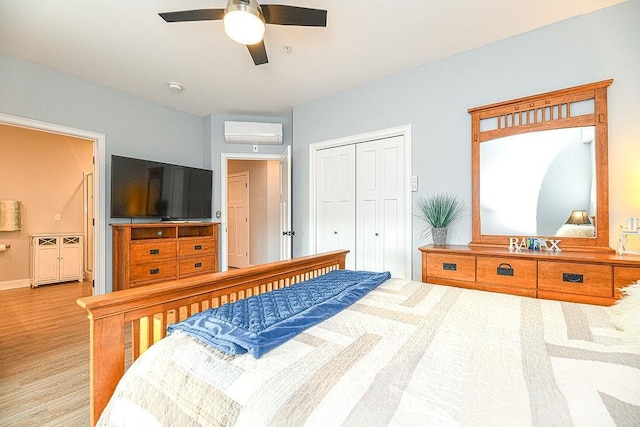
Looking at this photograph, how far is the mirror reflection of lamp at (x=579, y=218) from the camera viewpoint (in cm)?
224

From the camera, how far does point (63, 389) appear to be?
184 cm

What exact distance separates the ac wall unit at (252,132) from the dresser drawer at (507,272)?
3190mm

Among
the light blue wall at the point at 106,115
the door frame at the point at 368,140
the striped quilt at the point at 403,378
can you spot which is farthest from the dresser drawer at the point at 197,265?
the striped quilt at the point at 403,378

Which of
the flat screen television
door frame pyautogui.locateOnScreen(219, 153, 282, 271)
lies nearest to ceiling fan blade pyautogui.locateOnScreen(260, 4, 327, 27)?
Result: door frame pyautogui.locateOnScreen(219, 153, 282, 271)

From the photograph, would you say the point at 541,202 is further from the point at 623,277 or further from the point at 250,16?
the point at 250,16

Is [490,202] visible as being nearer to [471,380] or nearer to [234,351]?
[471,380]

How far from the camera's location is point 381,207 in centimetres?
335

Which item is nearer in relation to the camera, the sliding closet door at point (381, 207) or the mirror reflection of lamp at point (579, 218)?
the mirror reflection of lamp at point (579, 218)

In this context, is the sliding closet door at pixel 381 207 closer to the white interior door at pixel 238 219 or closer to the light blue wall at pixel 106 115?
the light blue wall at pixel 106 115

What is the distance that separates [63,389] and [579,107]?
4166mm

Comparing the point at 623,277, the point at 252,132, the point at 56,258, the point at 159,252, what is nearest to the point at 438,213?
the point at 623,277

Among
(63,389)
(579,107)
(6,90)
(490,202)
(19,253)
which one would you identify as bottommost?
(63,389)

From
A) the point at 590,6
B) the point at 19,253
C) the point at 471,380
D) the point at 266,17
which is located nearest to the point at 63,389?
the point at 471,380

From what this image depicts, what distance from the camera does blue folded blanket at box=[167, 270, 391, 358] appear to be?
92cm
